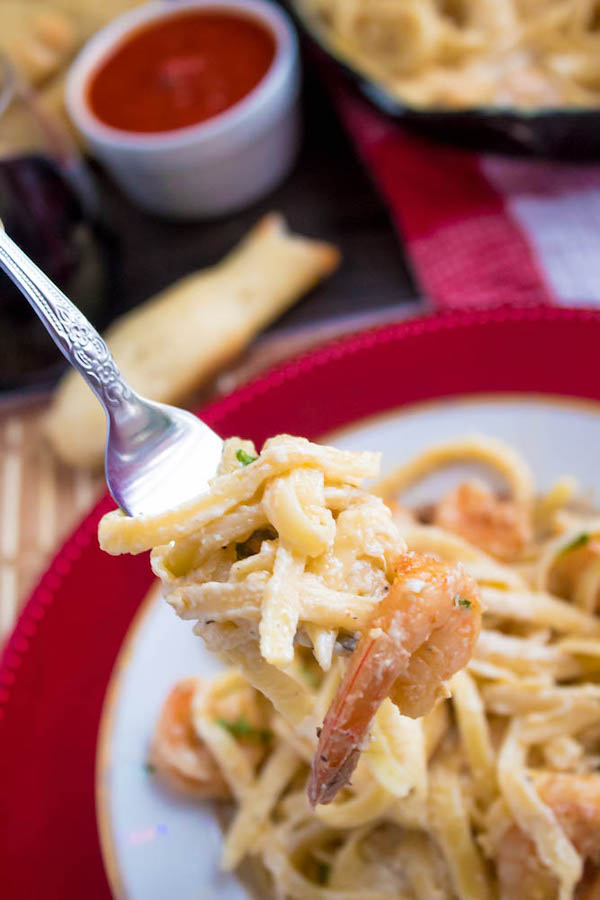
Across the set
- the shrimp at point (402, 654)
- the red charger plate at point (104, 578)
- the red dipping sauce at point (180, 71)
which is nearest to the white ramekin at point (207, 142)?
the red dipping sauce at point (180, 71)

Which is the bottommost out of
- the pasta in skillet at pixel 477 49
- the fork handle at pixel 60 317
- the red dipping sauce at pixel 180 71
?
the pasta in skillet at pixel 477 49

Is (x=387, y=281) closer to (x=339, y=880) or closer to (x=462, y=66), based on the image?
(x=462, y=66)

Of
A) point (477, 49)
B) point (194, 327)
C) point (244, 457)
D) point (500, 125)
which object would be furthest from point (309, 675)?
point (477, 49)

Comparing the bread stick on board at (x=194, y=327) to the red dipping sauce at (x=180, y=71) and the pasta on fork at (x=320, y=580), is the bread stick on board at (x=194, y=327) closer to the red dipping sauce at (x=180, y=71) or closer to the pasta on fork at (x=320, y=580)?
the red dipping sauce at (x=180, y=71)

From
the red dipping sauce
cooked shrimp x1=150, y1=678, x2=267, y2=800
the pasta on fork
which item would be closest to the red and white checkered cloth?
the red dipping sauce

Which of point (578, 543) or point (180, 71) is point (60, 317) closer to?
point (578, 543)

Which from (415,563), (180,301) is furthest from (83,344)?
(180,301)

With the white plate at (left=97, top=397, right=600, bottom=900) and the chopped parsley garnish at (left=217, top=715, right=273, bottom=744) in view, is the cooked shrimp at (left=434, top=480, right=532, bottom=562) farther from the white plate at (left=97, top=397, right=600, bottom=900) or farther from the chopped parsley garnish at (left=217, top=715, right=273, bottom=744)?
the chopped parsley garnish at (left=217, top=715, right=273, bottom=744)
